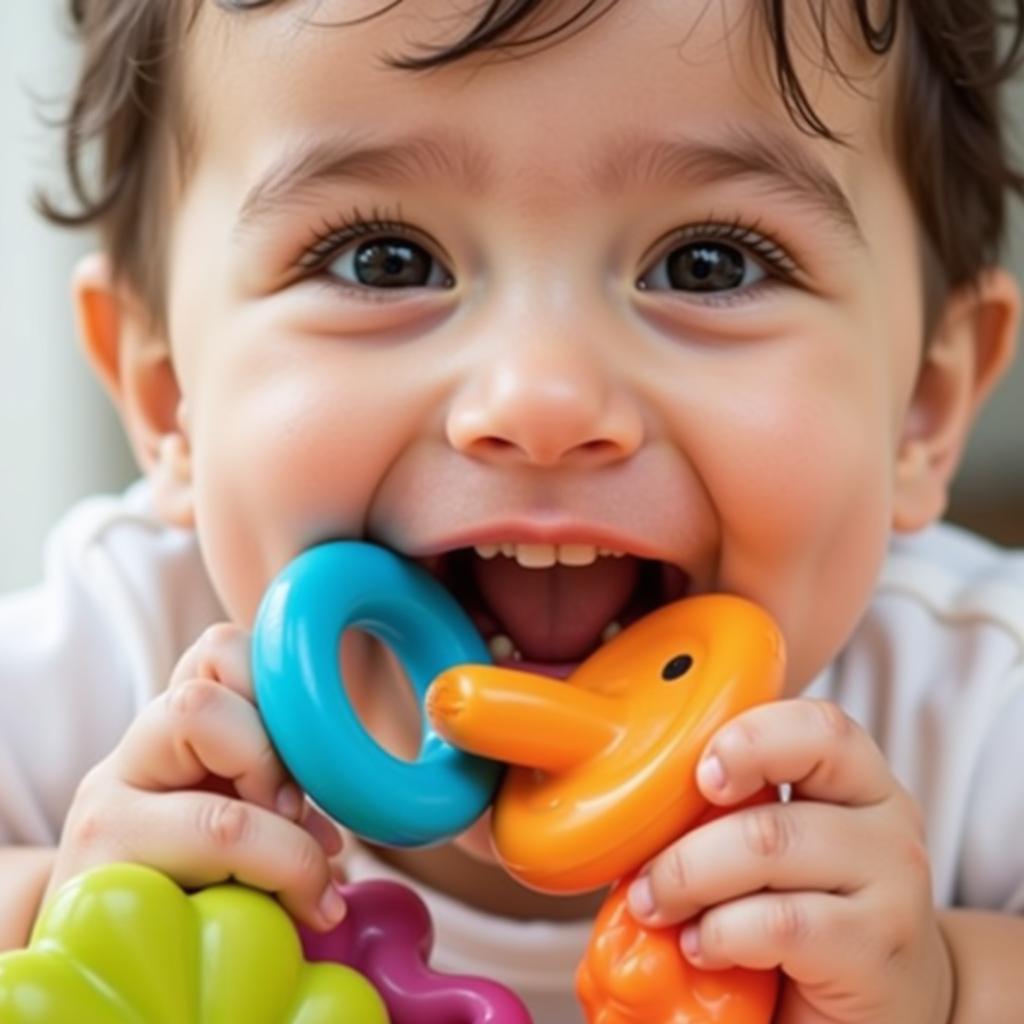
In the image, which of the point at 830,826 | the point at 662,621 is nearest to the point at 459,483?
the point at 662,621

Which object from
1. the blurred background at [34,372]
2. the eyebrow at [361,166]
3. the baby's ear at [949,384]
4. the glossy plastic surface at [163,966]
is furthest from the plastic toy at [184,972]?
the blurred background at [34,372]

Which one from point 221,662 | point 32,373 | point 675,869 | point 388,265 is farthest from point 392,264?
point 32,373

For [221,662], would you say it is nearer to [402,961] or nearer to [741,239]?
[402,961]

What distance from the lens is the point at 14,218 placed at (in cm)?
180

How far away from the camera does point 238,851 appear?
76 cm

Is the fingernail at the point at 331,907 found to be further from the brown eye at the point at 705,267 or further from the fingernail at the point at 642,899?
the brown eye at the point at 705,267

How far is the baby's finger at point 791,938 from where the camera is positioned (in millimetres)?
740

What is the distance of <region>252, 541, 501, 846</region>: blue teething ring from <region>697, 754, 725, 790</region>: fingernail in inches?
4.5

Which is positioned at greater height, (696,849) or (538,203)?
(538,203)

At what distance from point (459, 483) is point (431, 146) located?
0.15 meters

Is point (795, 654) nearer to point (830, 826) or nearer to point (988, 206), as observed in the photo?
point (830, 826)

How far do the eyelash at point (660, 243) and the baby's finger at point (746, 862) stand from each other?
0.26 m

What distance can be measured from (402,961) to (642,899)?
0.40 ft

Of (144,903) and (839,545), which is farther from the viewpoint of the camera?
(839,545)
